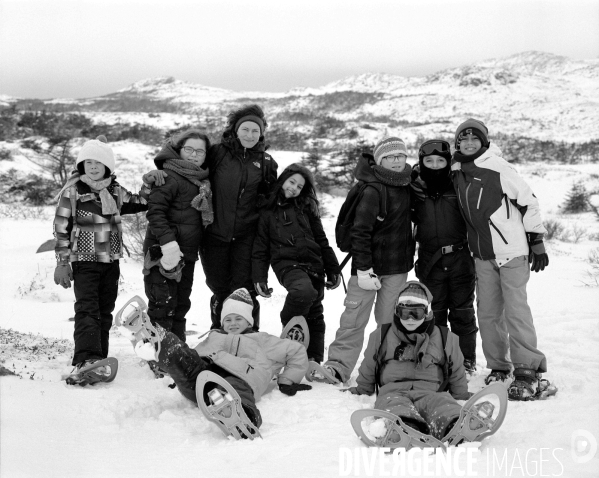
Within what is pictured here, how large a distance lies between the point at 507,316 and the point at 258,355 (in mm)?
1948

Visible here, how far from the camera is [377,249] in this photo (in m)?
4.40

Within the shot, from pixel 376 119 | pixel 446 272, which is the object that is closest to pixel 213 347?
pixel 446 272

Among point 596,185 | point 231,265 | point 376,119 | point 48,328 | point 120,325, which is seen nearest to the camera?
point 120,325

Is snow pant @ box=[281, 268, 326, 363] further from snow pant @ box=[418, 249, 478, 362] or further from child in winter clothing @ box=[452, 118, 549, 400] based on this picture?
child in winter clothing @ box=[452, 118, 549, 400]

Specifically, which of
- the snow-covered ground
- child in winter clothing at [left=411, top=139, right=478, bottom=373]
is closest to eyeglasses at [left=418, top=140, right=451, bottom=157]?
child in winter clothing at [left=411, top=139, right=478, bottom=373]

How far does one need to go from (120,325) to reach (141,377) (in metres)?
0.89

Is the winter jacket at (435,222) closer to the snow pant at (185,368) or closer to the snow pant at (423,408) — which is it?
the snow pant at (423,408)

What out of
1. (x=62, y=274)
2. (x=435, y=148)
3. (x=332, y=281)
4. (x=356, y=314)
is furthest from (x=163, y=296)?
(x=435, y=148)

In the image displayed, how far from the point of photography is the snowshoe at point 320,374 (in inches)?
165

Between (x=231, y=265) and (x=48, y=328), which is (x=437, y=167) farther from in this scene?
(x=48, y=328)

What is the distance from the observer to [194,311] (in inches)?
283

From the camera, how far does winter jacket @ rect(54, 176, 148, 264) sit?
400cm

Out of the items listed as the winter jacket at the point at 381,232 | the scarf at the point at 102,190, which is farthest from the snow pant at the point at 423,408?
the scarf at the point at 102,190

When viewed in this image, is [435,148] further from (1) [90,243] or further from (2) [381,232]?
(1) [90,243]
